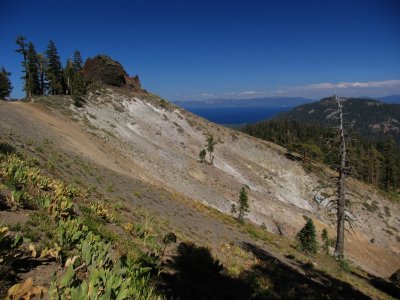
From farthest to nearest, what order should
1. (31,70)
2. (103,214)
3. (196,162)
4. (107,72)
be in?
(107,72), (31,70), (196,162), (103,214)

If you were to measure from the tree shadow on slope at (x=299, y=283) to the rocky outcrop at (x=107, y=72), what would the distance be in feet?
225

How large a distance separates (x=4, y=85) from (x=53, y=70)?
10.5 m

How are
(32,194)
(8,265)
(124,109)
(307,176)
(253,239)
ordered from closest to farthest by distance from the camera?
1. (8,265)
2. (32,194)
3. (253,239)
4. (124,109)
5. (307,176)

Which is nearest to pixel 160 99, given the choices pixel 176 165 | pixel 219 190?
pixel 176 165

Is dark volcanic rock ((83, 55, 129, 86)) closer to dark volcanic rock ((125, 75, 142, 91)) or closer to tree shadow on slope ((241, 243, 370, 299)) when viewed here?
dark volcanic rock ((125, 75, 142, 91))

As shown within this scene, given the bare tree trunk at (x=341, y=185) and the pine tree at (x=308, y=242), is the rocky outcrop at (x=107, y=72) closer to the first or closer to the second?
the pine tree at (x=308, y=242)

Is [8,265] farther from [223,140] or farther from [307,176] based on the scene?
[307,176]

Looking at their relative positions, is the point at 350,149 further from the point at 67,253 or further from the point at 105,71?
the point at 105,71

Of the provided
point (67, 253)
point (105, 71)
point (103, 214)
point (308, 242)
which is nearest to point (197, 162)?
point (308, 242)

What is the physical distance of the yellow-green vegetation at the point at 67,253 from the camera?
494cm

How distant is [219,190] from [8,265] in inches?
1763

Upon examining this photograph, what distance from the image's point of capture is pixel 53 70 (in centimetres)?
7000

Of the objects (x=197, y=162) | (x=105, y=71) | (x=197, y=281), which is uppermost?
(x=105, y=71)

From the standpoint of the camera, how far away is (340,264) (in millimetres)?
23172
